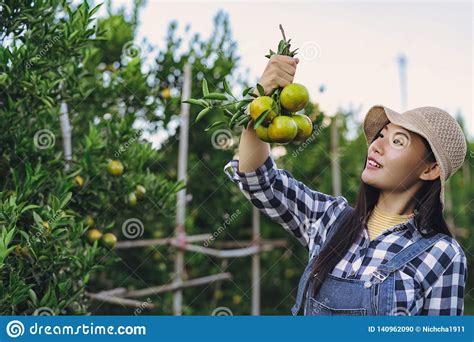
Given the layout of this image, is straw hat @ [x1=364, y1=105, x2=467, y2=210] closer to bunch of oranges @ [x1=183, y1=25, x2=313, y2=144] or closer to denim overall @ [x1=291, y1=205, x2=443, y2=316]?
denim overall @ [x1=291, y1=205, x2=443, y2=316]

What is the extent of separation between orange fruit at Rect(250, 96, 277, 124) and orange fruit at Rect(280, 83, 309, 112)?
0.03 metres

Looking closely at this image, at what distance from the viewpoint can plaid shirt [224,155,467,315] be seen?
1.81 metres

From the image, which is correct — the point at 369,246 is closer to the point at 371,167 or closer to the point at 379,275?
the point at 379,275

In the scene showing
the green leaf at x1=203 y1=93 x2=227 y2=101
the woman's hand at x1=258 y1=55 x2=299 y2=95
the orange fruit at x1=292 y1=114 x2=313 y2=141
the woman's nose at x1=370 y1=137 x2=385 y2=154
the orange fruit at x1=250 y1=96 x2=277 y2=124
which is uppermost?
the woman's hand at x1=258 y1=55 x2=299 y2=95

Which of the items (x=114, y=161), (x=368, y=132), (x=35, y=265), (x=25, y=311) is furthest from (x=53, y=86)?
(x=368, y=132)

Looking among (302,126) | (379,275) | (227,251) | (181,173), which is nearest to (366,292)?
(379,275)

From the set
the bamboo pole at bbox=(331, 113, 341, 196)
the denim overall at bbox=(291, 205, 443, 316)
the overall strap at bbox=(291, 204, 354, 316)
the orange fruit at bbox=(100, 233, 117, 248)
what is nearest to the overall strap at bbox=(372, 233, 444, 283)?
the denim overall at bbox=(291, 205, 443, 316)

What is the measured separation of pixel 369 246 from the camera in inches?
76.9

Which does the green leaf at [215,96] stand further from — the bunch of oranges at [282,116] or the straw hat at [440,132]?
the straw hat at [440,132]

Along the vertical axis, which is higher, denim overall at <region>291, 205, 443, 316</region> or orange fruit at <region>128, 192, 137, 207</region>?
orange fruit at <region>128, 192, 137, 207</region>

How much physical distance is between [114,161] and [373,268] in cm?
139

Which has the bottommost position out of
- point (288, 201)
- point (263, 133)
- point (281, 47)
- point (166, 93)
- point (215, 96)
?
point (288, 201)

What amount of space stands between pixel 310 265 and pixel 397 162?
425 millimetres

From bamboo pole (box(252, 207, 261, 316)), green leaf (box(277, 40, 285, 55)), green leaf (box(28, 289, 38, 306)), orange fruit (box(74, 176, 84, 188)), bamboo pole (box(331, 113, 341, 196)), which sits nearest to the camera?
green leaf (box(277, 40, 285, 55))
